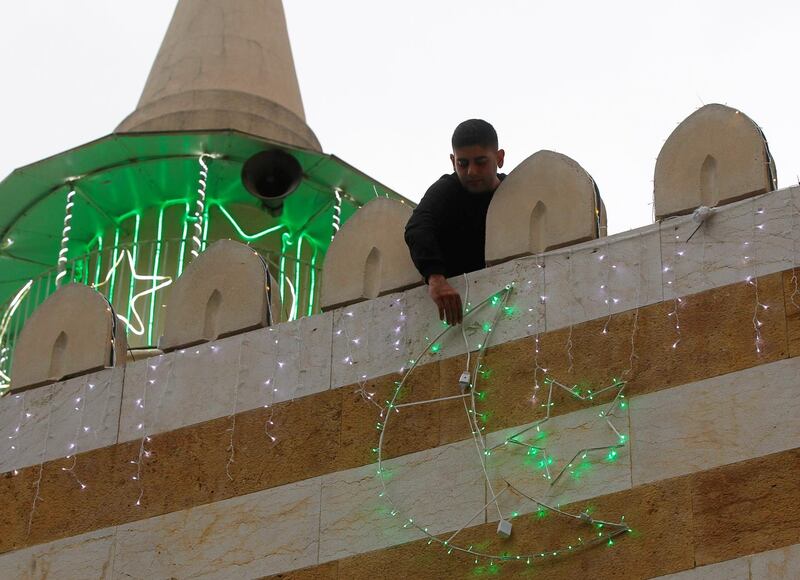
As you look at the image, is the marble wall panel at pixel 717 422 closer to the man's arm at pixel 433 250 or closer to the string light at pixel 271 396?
the man's arm at pixel 433 250

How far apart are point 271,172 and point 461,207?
5.21m

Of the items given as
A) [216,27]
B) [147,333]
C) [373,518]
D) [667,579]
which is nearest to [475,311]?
[373,518]

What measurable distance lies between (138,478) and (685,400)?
10.2 feet

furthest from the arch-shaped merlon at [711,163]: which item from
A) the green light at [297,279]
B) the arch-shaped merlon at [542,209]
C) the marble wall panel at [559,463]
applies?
the green light at [297,279]

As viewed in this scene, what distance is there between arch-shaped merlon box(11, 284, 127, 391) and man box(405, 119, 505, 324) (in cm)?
200

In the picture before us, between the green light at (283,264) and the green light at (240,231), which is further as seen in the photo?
the green light at (240,231)

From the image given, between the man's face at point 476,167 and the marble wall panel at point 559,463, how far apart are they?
1569mm

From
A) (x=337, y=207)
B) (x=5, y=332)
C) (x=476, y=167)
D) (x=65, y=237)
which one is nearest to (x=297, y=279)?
(x=337, y=207)

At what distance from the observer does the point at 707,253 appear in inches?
383

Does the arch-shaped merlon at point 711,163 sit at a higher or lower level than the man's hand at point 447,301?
higher

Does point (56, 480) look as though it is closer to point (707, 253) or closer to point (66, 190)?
point (707, 253)

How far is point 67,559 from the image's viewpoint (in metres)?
10.7

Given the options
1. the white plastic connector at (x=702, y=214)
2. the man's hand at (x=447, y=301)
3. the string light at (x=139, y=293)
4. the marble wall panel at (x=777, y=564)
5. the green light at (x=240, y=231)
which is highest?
the green light at (x=240, y=231)

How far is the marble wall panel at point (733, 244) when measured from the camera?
9.53 m
